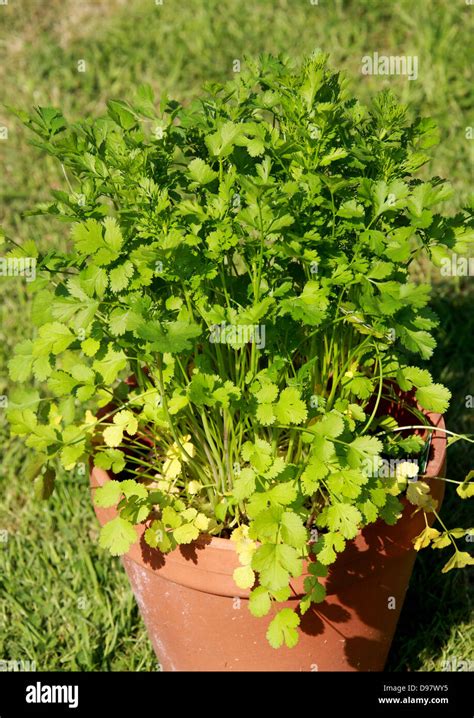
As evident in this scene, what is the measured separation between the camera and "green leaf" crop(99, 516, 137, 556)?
5.06 feet

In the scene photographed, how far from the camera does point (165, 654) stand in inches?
75.0

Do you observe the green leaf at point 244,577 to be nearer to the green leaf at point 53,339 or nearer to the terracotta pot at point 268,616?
the terracotta pot at point 268,616

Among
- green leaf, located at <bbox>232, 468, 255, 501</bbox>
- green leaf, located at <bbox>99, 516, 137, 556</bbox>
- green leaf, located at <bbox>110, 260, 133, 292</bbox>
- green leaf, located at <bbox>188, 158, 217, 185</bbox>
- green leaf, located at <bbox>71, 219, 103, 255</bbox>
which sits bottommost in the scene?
green leaf, located at <bbox>99, 516, 137, 556</bbox>

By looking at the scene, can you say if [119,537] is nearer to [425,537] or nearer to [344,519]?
[344,519]

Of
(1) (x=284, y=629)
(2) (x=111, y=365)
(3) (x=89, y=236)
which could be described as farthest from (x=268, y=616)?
(3) (x=89, y=236)

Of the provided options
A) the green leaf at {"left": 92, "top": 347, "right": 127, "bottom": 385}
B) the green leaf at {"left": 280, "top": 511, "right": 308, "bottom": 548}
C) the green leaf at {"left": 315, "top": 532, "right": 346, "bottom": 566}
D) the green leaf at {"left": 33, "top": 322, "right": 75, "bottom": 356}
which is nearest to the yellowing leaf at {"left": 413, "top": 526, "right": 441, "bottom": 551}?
the green leaf at {"left": 315, "top": 532, "right": 346, "bottom": 566}

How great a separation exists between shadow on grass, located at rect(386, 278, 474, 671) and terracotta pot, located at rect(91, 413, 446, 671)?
0.92 ft

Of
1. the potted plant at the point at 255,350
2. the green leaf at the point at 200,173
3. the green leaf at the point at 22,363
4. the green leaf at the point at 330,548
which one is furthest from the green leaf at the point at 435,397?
the green leaf at the point at 22,363

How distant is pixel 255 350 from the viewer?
5.14 ft

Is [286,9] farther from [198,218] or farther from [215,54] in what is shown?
[198,218]

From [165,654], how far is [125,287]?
2.77 ft

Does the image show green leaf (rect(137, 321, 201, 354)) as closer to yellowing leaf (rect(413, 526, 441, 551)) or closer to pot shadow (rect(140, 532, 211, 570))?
pot shadow (rect(140, 532, 211, 570))

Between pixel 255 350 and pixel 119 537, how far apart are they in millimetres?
394

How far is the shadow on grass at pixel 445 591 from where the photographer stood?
82.0 inches
